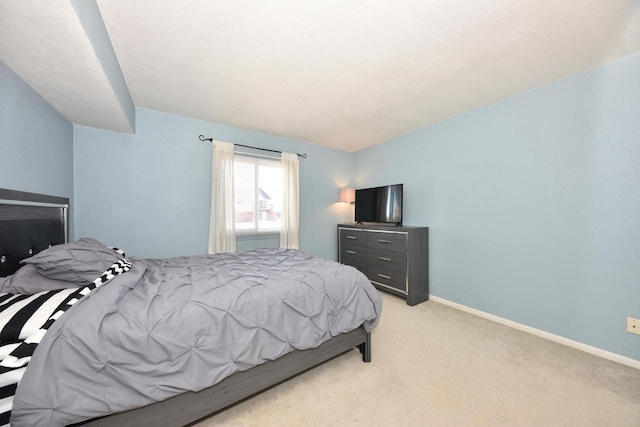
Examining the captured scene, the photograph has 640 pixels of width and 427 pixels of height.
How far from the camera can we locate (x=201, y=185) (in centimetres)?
316

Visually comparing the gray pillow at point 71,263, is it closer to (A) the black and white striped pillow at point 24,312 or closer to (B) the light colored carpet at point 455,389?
(A) the black and white striped pillow at point 24,312

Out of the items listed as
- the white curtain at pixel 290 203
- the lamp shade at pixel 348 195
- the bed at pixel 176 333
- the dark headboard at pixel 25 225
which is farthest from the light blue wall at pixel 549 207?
the dark headboard at pixel 25 225

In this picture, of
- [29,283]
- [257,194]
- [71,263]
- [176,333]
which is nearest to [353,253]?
[257,194]

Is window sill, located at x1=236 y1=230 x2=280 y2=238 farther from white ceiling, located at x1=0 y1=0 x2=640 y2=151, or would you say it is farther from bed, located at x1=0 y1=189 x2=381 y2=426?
white ceiling, located at x1=0 y1=0 x2=640 y2=151

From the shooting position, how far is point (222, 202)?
10.4ft

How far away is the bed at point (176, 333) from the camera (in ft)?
3.05

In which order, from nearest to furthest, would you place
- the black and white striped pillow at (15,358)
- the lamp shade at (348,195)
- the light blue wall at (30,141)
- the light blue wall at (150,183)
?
the black and white striped pillow at (15,358)
the light blue wall at (30,141)
the light blue wall at (150,183)
the lamp shade at (348,195)

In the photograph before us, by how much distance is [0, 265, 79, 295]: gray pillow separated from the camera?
1.22 meters

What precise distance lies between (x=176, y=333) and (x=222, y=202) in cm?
227

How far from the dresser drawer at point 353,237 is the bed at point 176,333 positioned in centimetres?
179

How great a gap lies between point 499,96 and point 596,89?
0.70 meters

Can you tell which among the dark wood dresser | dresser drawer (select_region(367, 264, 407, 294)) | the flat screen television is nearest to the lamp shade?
the flat screen television

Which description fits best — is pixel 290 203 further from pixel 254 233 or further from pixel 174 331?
pixel 174 331

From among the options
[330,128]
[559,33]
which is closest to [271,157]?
[330,128]
